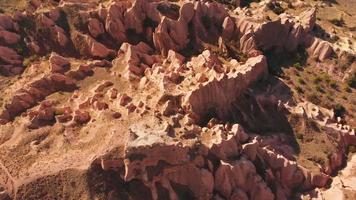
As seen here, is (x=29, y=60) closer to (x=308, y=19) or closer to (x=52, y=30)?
(x=52, y=30)

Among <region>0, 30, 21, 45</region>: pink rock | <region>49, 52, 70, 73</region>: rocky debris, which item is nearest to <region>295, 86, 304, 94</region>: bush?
<region>49, 52, 70, 73</region>: rocky debris

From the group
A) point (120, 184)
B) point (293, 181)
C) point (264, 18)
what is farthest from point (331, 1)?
point (120, 184)

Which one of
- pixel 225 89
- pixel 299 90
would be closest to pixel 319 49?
pixel 299 90

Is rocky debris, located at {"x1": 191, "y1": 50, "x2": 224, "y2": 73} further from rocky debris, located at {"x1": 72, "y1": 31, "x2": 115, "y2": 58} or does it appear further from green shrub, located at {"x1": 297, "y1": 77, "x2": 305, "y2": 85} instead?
green shrub, located at {"x1": 297, "y1": 77, "x2": 305, "y2": 85}

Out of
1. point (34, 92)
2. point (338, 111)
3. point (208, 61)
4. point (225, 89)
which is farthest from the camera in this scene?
point (338, 111)

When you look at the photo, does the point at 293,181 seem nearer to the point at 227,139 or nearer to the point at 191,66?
the point at 227,139

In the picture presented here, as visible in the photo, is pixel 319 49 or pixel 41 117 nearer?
pixel 41 117

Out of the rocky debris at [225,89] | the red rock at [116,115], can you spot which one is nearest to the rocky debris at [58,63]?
the red rock at [116,115]

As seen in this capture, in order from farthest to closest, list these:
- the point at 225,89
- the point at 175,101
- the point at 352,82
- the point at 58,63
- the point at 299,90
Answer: the point at 352,82 < the point at 299,90 < the point at 58,63 < the point at 225,89 < the point at 175,101
